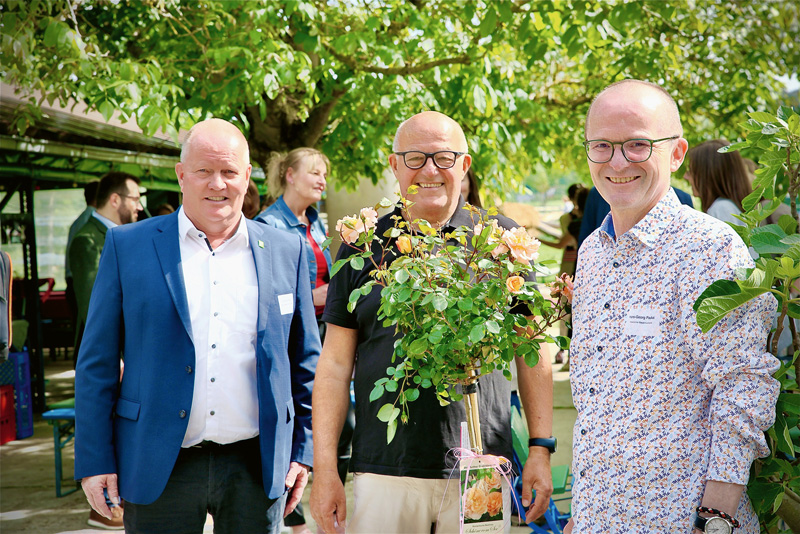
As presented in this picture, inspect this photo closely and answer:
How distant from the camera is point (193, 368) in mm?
2449

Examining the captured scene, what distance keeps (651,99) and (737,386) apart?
2.35ft

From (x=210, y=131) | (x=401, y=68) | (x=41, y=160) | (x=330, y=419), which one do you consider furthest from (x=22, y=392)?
(x=330, y=419)

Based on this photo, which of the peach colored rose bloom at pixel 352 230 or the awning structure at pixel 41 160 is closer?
the peach colored rose bloom at pixel 352 230

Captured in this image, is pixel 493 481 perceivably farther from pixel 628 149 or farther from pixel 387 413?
pixel 628 149

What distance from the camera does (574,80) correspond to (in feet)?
35.1

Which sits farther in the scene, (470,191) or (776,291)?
Result: (470,191)

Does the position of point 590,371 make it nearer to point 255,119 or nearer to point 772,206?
point 772,206

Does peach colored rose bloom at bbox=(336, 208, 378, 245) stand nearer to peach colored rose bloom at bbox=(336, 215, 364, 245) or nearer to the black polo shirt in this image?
peach colored rose bloom at bbox=(336, 215, 364, 245)

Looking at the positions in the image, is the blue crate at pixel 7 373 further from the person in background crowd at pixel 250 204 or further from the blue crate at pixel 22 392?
the person in background crowd at pixel 250 204

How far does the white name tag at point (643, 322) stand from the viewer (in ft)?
5.75

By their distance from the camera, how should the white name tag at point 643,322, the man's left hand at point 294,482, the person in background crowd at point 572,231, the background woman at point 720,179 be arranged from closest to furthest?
the white name tag at point 643,322, the man's left hand at point 294,482, the background woman at point 720,179, the person in background crowd at point 572,231

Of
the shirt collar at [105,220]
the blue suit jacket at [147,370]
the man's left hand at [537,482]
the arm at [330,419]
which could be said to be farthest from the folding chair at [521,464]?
the shirt collar at [105,220]

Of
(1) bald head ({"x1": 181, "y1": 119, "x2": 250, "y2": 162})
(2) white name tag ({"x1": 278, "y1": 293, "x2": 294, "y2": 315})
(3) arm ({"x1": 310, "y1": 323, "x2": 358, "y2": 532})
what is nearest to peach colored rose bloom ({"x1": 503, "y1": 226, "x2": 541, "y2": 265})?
(3) arm ({"x1": 310, "y1": 323, "x2": 358, "y2": 532})

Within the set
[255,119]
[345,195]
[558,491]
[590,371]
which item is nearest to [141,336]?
[590,371]
